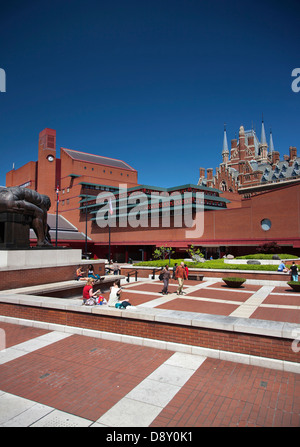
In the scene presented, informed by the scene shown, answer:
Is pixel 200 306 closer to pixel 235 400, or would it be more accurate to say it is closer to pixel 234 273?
pixel 235 400

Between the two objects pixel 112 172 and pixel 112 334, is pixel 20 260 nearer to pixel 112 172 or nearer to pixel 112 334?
pixel 112 334

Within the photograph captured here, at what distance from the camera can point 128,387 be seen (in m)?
5.30

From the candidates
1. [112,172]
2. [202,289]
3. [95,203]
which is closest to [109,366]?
[202,289]

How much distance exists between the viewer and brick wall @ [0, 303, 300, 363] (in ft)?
19.5

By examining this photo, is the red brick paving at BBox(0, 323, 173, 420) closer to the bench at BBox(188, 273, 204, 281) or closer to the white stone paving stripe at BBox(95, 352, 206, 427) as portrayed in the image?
the white stone paving stripe at BBox(95, 352, 206, 427)

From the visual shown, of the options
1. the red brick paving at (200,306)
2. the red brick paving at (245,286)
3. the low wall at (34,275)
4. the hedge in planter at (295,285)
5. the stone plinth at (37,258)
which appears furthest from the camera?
the red brick paving at (245,286)

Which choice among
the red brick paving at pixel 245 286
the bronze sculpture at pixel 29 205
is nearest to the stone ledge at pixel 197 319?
the bronze sculpture at pixel 29 205

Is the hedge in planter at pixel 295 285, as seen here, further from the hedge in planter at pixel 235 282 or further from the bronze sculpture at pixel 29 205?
the bronze sculpture at pixel 29 205

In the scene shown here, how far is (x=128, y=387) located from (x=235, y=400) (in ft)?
6.15

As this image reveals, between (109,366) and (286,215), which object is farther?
(286,215)

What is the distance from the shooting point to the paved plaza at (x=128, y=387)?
434cm

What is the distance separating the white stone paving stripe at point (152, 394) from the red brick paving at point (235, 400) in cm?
15

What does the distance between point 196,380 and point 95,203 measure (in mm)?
51999

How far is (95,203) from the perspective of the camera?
55.8 m
